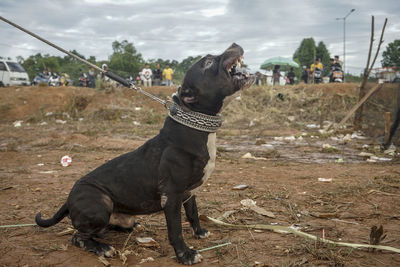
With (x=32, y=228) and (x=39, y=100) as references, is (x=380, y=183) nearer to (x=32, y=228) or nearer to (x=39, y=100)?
(x=32, y=228)

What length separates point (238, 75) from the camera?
2.94m

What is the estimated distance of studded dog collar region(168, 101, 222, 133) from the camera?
108 inches

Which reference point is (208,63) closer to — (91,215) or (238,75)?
(238,75)

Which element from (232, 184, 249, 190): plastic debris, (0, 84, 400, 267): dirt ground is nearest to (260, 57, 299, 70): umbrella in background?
(0, 84, 400, 267): dirt ground

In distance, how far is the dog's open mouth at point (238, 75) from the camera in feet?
9.43

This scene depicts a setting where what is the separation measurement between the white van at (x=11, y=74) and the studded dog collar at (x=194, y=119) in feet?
80.6

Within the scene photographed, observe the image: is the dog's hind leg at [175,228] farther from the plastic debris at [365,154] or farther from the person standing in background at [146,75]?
the person standing in background at [146,75]

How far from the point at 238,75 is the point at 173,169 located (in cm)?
102

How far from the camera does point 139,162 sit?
2938 mm

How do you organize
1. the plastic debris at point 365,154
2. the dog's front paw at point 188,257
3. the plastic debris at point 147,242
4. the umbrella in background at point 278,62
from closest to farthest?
the dog's front paw at point 188,257
the plastic debris at point 147,242
the plastic debris at point 365,154
the umbrella in background at point 278,62

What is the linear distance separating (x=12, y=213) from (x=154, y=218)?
170 centimetres

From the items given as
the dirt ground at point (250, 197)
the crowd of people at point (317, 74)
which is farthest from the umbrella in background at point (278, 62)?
the dirt ground at point (250, 197)

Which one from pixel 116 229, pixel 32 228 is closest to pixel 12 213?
pixel 32 228

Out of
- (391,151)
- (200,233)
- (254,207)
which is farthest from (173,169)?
(391,151)
